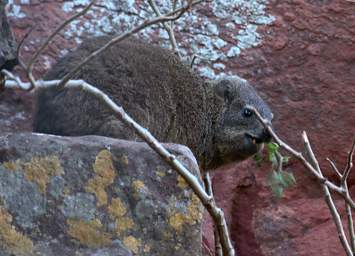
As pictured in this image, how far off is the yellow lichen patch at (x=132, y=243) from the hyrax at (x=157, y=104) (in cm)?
112

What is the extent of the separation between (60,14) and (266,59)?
4.22 ft


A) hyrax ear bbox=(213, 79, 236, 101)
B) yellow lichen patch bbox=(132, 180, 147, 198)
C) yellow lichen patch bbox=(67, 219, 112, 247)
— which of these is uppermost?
yellow lichen patch bbox=(132, 180, 147, 198)

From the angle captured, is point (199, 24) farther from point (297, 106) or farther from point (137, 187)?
point (137, 187)

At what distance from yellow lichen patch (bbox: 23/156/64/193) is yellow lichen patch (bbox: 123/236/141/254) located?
33 centimetres

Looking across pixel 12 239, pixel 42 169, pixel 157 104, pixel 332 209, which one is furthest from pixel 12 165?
pixel 157 104

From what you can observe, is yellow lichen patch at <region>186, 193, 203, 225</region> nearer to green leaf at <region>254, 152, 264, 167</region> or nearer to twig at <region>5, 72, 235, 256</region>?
twig at <region>5, 72, 235, 256</region>

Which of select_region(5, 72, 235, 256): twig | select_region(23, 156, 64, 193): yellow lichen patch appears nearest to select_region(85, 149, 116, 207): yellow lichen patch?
select_region(23, 156, 64, 193): yellow lichen patch

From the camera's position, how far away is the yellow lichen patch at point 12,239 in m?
3.38

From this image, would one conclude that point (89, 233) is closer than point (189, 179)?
No

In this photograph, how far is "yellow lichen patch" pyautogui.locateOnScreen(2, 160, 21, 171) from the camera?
3.55 metres

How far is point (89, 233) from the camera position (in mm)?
3494

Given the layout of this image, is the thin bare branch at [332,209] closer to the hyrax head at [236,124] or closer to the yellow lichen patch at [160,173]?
the yellow lichen patch at [160,173]

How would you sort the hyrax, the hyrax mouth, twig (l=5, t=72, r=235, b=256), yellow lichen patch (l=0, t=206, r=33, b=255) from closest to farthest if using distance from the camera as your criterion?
twig (l=5, t=72, r=235, b=256) → yellow lichen patch (l=0, t=206, r=33, b=255) → the hyrax → the hyrax mouth

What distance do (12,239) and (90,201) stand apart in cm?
31
